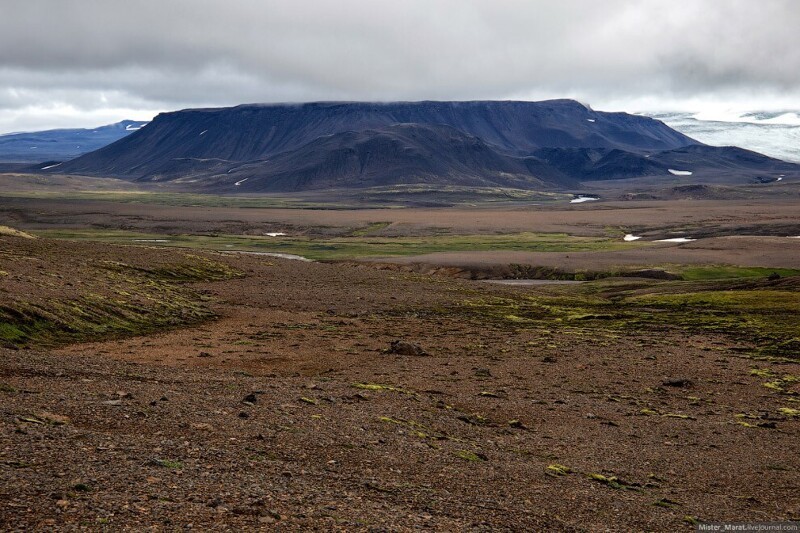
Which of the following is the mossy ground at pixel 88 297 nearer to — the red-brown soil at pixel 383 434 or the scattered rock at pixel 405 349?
the red-brown soil at pixel 383 434

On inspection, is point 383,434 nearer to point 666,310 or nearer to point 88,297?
point 88,297

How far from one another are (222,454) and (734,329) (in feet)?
152

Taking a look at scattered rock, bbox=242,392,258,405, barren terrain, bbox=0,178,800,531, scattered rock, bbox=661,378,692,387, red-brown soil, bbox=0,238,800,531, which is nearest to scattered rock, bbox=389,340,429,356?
barren terrain, bbox=0,178,800,531

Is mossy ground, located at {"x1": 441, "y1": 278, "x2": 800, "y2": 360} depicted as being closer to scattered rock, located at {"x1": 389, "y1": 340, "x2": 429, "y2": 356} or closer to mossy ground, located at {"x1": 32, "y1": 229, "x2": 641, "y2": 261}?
scattered rock, located at {"x1": 389, "y1": 340, "x2": 429, "y2": 356}

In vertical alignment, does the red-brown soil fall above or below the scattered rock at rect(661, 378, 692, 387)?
above

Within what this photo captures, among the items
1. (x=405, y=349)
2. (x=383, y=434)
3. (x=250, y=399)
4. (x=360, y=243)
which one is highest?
(x=250, y=399)

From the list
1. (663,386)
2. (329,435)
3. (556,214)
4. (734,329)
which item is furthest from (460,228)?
(329,435)

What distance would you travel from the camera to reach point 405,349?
139ft

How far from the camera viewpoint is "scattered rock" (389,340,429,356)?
4231cm

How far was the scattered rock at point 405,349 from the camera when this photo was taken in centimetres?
4231

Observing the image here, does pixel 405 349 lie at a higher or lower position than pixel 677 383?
higher

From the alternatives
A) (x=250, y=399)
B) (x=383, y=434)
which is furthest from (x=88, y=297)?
(x=383, y=434)

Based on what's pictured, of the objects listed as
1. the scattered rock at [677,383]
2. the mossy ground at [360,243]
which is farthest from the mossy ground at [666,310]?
the mossy ground at [360,243]

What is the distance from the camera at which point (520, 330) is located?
52906 millimetres
